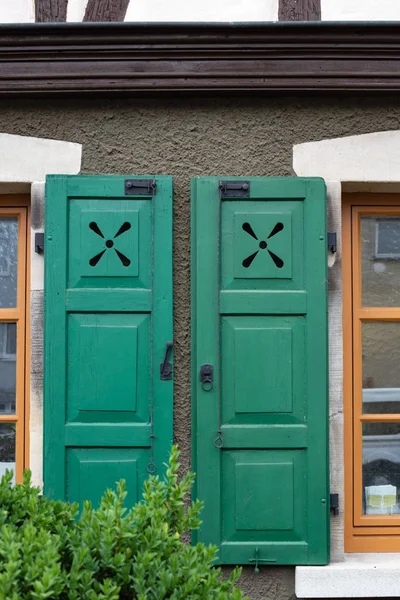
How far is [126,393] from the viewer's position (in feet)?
10.4

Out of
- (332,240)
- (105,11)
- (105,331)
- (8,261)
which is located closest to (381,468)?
(332,240)

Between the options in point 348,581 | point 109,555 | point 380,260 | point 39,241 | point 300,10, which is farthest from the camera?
point 380,260

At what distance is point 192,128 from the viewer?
3326 millimetres

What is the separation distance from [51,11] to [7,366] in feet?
5.86

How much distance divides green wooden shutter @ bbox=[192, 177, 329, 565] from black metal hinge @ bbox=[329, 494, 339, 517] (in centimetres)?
7

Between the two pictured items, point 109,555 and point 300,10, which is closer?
point 109,555

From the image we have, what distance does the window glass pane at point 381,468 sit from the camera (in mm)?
3391

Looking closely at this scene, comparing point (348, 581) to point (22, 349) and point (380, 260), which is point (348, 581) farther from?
point (22, 349)

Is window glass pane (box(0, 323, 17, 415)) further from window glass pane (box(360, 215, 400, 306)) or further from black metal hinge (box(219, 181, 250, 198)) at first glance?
window glass pane (box(360, 215, 400, 306))

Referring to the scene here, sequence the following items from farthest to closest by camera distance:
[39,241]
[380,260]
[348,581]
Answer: [380,260], [39,241], [348,581]

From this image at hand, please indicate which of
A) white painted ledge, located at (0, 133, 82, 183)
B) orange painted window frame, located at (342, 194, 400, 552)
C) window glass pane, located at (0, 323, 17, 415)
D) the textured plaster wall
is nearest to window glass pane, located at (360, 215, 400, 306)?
orange painted window frame, located at (342, 194, 400, 552)

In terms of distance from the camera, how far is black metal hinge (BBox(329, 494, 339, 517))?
3.19m

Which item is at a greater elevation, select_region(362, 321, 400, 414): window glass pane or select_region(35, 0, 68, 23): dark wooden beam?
select_region(35, 0, 68, 23): dark wooden beam

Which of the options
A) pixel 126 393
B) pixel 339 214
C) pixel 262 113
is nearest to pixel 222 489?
pixel 126 393
